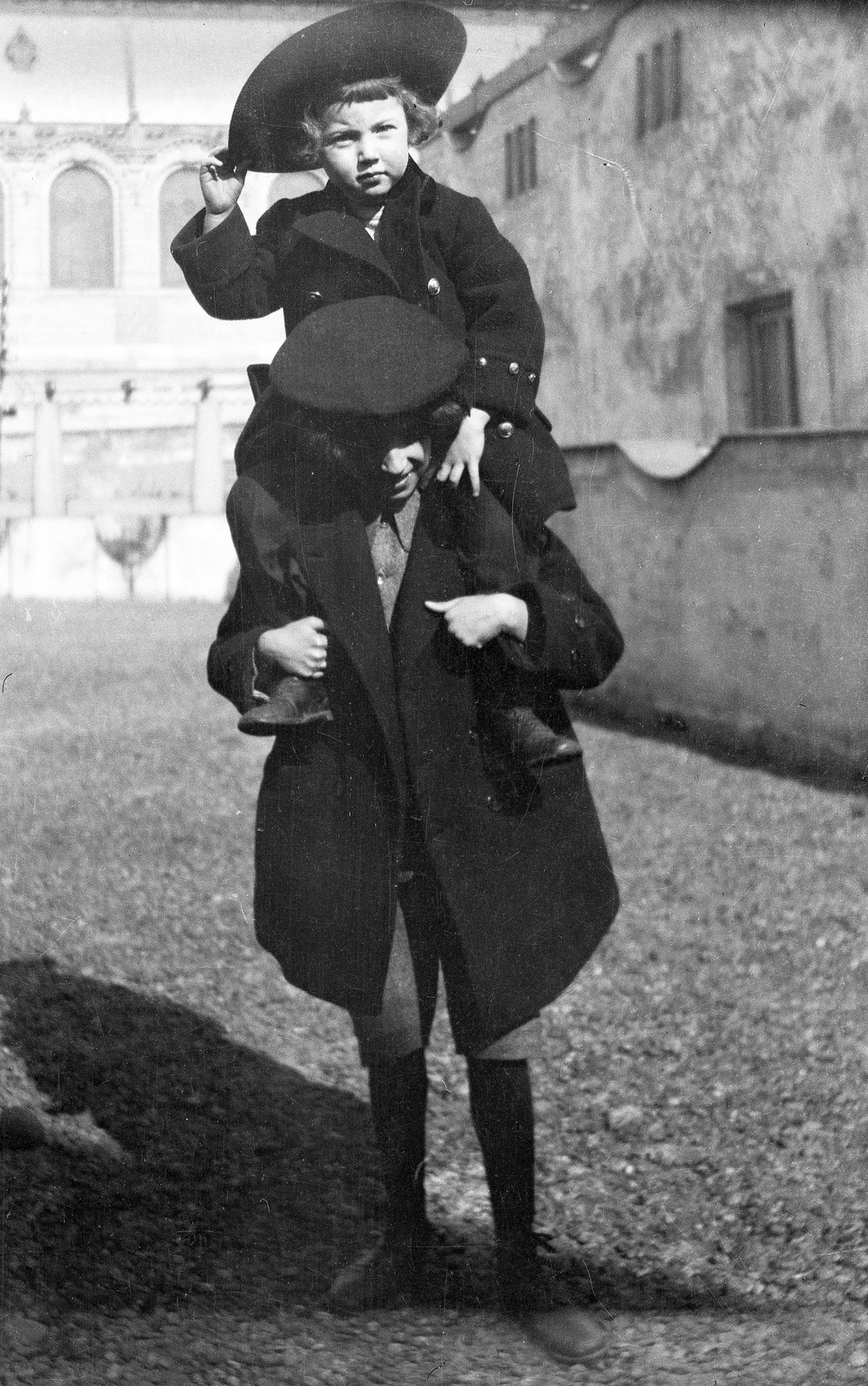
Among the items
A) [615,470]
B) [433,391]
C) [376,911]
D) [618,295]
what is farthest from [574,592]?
[618,295]

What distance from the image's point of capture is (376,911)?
2717mm

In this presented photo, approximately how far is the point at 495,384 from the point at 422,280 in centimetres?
22

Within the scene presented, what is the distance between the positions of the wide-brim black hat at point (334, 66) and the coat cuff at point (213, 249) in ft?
0.37

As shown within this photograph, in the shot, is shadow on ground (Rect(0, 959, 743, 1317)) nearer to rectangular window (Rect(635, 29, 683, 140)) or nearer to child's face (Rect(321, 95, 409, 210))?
child's face (Rect(321, 95, 409, 210))

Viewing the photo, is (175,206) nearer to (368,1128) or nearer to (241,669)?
(241,669)

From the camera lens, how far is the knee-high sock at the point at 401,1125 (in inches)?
112

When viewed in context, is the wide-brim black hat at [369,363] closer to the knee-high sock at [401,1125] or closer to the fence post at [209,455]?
the knee-high sock at [401,1125]

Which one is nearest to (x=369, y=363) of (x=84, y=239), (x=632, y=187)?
(x=84, y=239)

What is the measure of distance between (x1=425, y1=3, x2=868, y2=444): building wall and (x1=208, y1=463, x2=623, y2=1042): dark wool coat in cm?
426

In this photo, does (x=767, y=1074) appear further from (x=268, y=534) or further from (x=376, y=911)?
(x=268, y=534)

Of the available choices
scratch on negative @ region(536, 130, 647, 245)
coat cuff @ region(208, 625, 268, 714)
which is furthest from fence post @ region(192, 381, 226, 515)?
coat cuff @ region(208, 625, 268, 714)

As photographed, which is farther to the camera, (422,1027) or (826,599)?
(826,599)

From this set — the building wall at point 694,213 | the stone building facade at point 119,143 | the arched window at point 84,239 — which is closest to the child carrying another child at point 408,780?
the stone building facade at point 119,143

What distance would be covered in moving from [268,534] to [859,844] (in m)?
4.39
